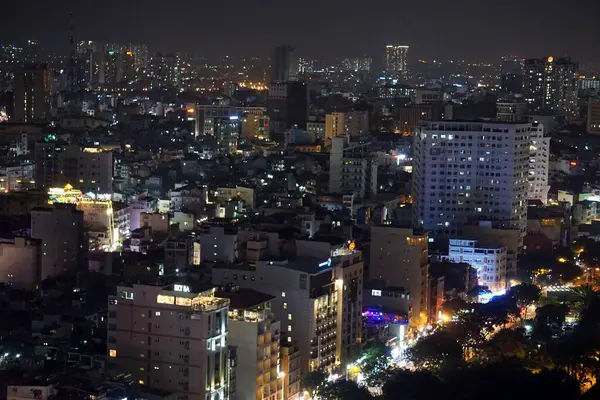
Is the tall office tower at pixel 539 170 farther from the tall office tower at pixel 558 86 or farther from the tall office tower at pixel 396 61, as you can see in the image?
the tall office tower at pixel 396 61

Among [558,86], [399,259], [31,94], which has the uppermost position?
[558,86]

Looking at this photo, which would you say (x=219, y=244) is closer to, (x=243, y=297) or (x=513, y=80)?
(x=243, y=297)

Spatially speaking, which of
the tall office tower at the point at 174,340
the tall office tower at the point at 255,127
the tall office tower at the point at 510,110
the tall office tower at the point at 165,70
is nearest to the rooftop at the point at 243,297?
the tall office tower at the point at 174,340

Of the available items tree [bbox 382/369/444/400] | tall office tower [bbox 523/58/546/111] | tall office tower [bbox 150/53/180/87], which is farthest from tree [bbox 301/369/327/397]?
tall office tower [bbox 150/53/180/87]

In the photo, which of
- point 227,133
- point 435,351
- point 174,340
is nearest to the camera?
point 174,340

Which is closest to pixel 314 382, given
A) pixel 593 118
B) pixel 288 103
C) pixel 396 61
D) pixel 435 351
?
pixel 435 351

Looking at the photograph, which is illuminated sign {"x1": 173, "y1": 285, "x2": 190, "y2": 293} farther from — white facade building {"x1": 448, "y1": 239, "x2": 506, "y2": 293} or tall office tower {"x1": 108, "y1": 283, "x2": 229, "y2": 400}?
white facade building {"x1": 448, "y1": 239, "x2": 506, "y2": 293}

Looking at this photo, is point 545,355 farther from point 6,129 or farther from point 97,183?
point 6,129
